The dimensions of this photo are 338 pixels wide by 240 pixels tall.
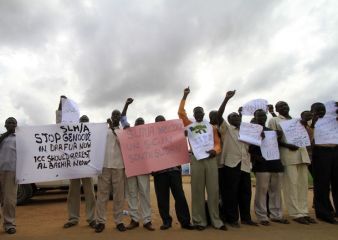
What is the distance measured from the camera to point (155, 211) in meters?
10.2

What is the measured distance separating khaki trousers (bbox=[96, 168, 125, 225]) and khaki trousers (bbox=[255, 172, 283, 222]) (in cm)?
265

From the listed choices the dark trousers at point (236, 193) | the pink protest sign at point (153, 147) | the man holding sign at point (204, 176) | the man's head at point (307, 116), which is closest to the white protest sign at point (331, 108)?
the man's head at point (307, 116)

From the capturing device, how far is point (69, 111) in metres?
7.68

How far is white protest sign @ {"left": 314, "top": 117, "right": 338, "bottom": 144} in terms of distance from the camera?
320 inches

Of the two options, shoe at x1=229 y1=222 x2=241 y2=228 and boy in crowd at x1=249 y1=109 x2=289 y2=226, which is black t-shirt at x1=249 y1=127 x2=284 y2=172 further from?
shoe at x1=229 y1=222 x2=241 y2=228

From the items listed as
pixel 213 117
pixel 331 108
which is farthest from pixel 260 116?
pixel 331 108

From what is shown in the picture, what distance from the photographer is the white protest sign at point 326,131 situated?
8.13 meters

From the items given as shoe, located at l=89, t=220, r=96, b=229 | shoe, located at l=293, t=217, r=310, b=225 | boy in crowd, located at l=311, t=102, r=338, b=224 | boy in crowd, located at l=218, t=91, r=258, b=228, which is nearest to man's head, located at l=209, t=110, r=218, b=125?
boy in crowd, located at l=218, t=91, r=258, b=228

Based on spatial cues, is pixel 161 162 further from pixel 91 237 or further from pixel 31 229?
pixel 31 229

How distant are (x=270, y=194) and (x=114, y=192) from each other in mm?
3118

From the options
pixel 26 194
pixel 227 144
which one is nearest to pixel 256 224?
pixel 227 144

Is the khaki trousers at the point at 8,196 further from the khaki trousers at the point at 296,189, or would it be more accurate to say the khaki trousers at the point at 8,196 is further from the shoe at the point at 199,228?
the khaki trousers at the point at 296,189

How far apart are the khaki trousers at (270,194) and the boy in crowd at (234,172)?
0.27 metres

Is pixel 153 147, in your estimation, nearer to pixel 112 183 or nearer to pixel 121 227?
pixel 112 183
